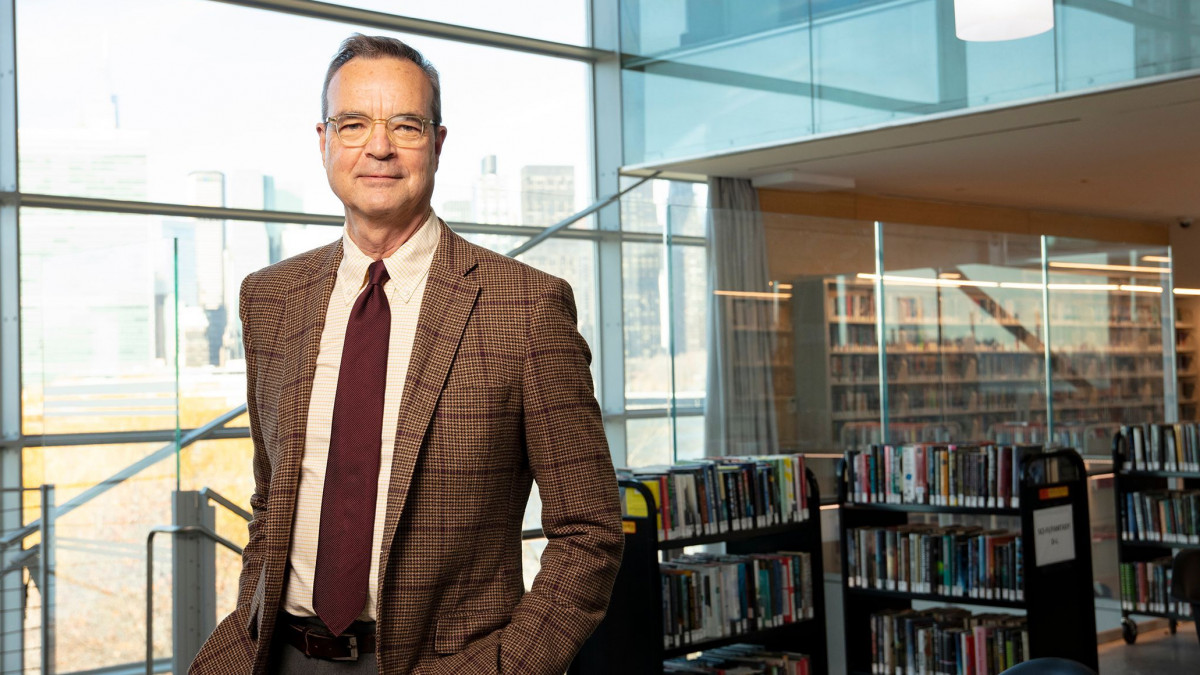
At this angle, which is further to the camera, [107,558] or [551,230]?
[551,230]

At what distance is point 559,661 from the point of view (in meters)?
1.53

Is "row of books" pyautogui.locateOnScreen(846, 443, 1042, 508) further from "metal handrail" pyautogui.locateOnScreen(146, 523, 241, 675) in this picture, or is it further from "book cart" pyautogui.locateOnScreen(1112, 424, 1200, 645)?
"metal handrail" pyautogui.locateOnScreen(146, 523, 241, 675)

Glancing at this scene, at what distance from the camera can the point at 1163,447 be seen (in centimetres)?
815

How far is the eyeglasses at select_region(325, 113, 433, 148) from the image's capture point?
1.60 m

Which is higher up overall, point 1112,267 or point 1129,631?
point 1112,267

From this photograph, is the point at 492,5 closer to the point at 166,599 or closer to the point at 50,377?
the point at 50,377

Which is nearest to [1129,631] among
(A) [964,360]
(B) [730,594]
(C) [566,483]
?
(A) [964,360]

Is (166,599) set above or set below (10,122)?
below

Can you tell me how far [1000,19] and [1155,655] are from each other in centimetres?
422

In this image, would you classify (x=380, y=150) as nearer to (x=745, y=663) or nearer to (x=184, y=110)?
(x=745, y=663)

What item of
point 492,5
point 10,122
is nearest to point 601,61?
point 492,5

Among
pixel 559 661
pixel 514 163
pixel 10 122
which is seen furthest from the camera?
pixel 514 163

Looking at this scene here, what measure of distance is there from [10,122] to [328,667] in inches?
277

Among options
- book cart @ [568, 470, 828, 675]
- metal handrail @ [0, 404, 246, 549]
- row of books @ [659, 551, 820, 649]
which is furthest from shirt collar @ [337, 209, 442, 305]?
metal handrail @ [0, 404, 246, 549]
